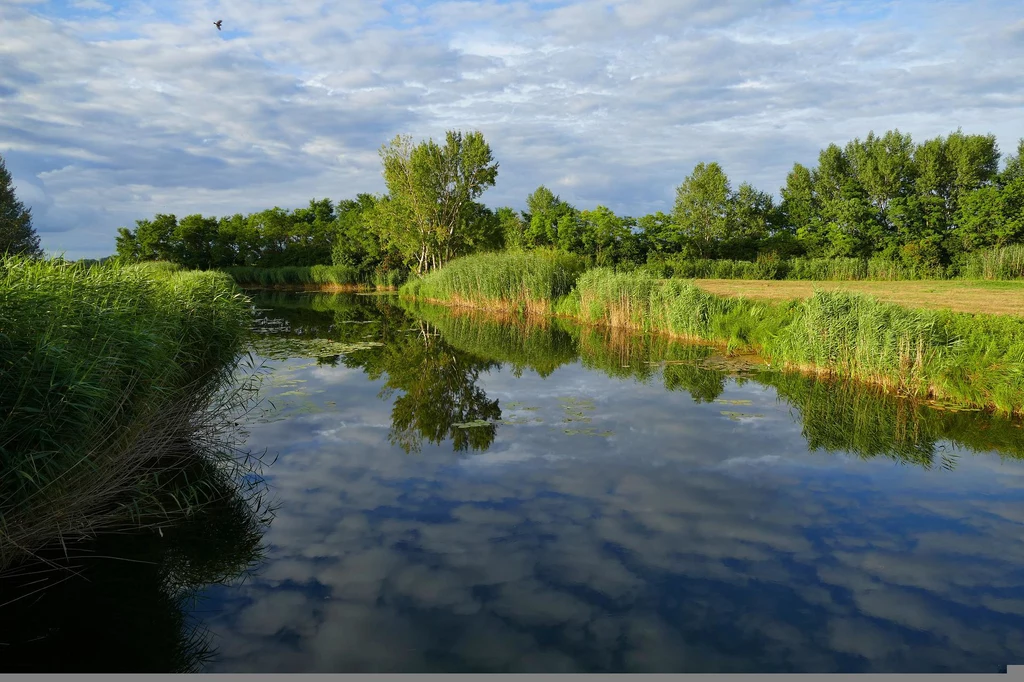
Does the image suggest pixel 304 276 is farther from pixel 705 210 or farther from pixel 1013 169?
pixel 1013 169

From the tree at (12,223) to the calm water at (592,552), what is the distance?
40.7m

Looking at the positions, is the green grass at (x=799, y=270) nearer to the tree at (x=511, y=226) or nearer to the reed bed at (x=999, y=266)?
the reed bed at (x=999, y=266)

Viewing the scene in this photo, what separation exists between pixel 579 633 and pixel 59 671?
4328 millimetres

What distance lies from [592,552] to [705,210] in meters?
54.9

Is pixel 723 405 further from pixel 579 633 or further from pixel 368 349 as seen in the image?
pixel 368 349

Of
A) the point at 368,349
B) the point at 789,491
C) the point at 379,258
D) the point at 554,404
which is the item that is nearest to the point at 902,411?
the point at 789,491

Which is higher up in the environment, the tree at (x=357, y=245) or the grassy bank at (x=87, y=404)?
the tree at (x=357, y=245)

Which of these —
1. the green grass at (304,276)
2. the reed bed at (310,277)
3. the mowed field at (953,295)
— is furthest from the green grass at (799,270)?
the green grass at (304,276)

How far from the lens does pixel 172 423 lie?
919cm

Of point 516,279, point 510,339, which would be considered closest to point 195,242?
point 516,279

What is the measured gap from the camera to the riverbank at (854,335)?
13.0 metres

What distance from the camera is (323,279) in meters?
58.6

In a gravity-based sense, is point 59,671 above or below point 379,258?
below

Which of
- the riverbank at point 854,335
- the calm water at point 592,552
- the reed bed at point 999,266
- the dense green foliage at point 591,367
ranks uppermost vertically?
the reed bed at point 999,266
